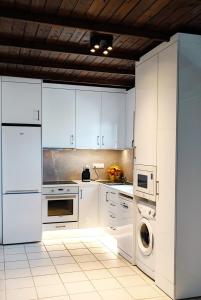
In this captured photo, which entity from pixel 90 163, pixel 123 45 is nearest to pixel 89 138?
pixel 90 163

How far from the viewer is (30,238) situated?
15.3 feet

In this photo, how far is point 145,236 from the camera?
364 centimetres

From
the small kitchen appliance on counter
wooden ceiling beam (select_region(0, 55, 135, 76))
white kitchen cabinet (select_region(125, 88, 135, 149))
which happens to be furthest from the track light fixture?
the small kitchen appliance on counter

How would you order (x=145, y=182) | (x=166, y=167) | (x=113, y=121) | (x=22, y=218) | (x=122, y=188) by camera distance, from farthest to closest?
1. (x=113, y=121)
2. (x=22, y=218)
3. (x=122, y=188)
4. (x=145, y=182)
5. (x=166, y=167)

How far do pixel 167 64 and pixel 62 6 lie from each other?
3.77 feet

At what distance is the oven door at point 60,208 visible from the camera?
491 cm

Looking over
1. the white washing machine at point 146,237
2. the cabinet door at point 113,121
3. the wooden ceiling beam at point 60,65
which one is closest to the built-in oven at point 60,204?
the cabinet door at point 113,121

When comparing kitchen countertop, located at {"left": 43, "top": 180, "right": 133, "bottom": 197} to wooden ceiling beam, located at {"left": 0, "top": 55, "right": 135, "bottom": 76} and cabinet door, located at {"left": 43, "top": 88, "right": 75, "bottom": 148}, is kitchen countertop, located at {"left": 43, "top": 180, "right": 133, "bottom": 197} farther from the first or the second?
wooden ceiling beam, located at {"left": 0, "top": 55, "right": 135, "bottom": 76}

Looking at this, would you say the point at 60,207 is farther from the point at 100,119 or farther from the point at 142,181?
the point at 142,181

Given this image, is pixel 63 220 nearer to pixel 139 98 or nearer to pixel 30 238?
pixel 30 238

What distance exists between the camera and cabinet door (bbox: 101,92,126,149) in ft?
17.4

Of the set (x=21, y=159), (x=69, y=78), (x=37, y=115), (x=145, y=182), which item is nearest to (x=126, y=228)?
(x=145, y=182)

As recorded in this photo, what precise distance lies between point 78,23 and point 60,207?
3083 millimetres

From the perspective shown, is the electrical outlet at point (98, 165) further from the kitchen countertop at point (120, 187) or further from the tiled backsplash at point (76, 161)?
the kitchen countertop at point (120, 187)
